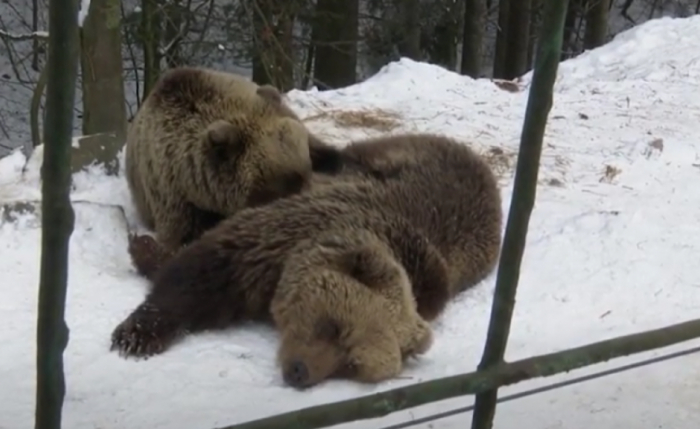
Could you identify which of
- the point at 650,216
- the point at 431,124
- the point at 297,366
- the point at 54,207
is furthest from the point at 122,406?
the point at 431,124

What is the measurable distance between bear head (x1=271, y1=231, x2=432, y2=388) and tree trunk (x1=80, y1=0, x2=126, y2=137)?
18.4 feet

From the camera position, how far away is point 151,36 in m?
12.3

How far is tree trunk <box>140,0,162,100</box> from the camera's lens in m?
11.9

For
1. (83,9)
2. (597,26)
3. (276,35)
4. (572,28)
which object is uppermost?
(83,9)

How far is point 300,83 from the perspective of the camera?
54.4 feet

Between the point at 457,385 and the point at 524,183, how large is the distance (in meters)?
0.44

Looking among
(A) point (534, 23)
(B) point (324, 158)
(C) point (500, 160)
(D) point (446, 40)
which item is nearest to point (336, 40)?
(D) point (446, 40)

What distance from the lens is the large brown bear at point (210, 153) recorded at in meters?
5.63

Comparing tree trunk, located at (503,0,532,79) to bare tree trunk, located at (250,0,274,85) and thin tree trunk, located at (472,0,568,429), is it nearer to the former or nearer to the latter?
bare tree trunk, located at (250,0,274,85)

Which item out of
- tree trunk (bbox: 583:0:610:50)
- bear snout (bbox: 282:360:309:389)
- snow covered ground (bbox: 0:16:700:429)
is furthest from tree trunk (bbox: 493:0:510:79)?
bear snout (bbox: 282:360:309:389)

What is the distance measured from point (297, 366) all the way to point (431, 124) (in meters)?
4.07

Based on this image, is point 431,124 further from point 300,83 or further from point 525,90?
point 300,83

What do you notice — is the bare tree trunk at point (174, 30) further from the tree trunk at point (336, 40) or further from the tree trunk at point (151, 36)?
the tree trunk at point (336, 40)

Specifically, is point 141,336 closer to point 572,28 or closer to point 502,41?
point 502,41
